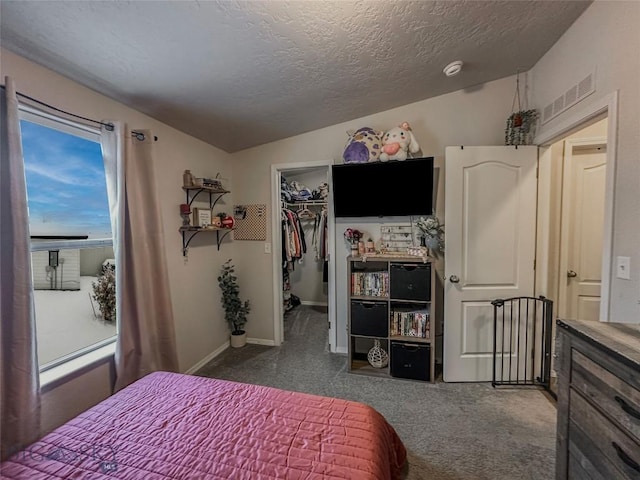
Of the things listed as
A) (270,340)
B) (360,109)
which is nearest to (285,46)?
(360,109)

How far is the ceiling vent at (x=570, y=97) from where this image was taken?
1710 millimetres

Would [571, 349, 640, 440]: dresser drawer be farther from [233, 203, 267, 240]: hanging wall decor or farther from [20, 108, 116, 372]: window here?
[233, 203, 267, 240]: hanging wall decor

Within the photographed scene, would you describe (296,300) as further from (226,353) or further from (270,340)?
(226,353)

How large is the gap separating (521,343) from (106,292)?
11.1 ft

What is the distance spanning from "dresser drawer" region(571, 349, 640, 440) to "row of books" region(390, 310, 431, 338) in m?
1.41

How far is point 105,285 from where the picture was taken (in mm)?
2043

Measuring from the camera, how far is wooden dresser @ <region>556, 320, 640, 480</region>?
2.83ft

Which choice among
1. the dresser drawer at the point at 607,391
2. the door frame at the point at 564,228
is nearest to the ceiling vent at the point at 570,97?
the door frame at the point at 564,228

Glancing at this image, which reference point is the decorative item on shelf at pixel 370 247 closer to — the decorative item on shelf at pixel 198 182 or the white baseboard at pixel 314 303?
the decorative item on shelf at pixel 198 182

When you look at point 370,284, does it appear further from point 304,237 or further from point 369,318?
point 304,237

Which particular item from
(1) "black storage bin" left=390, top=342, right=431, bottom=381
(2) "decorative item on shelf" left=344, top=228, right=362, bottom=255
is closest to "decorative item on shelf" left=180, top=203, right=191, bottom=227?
(2) "decorative item on shelf" left=344, top=228, right=362, bottom=255

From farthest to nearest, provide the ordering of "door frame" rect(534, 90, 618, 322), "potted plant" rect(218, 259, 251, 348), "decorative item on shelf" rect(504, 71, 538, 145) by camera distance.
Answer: "potted plant" rect(218, 259, 251, 348) < "decorative item on shelf" rect(504, 71, 538, 145) < "door frame" rect(534, 90, 618, 322)

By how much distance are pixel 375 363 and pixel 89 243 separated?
2556 millimetres

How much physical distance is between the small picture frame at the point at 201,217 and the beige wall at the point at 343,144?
69 cm
